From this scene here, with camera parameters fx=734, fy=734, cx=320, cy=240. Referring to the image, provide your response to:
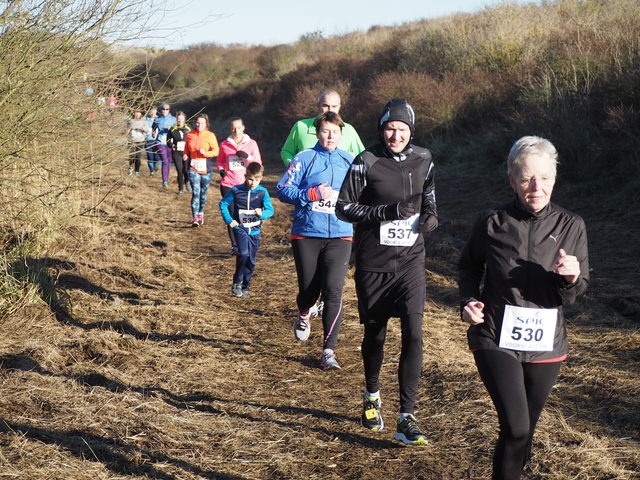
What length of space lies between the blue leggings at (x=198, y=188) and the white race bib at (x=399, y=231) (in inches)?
334

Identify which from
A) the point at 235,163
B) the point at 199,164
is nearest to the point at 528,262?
the point at 235,163

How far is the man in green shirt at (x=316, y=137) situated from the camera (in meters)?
6.21

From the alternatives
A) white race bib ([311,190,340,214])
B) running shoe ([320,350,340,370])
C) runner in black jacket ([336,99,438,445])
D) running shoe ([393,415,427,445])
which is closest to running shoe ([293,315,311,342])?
running shoe ([320,350,340,370])

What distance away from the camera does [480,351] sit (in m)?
3.27

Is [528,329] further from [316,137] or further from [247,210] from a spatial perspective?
[247,210]

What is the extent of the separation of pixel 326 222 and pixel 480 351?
2568mm

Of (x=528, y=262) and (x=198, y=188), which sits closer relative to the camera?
(x=528, y=262)

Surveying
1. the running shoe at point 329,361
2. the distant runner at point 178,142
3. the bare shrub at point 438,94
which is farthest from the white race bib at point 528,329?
the bare shrub at point 438,94

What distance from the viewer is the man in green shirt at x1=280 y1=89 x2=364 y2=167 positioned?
6.21 meters

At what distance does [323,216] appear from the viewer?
18.6 feet

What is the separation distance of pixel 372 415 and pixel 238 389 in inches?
50.9

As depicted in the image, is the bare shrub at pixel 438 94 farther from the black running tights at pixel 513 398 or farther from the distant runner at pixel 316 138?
the black running tights at pixel 513 398

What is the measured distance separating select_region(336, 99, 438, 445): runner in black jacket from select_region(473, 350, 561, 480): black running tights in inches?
44.7

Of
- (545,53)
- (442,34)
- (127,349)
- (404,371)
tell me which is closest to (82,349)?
(127,349)
